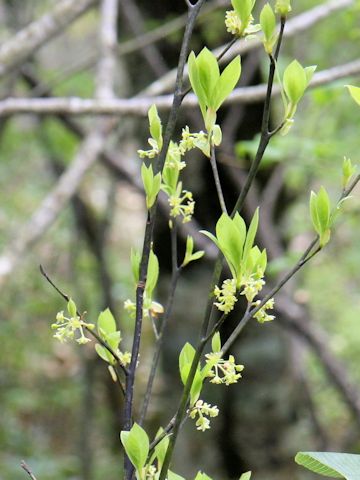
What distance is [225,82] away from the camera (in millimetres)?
579

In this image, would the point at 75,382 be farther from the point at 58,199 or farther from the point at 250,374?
the point at 58,199

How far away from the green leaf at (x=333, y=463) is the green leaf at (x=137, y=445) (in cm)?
13

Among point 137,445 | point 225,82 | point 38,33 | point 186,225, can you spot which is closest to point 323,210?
point 225,82

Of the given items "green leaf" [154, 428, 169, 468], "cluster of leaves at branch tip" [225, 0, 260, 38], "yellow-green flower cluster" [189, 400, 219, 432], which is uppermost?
"cluster of leaves at branch tip" [225, 0, 260, 38]

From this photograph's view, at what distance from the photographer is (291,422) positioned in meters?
3.35

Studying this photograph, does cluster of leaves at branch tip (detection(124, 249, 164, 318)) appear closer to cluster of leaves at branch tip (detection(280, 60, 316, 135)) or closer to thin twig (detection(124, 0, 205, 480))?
thin twig (detection(124, 0, 205, 480))

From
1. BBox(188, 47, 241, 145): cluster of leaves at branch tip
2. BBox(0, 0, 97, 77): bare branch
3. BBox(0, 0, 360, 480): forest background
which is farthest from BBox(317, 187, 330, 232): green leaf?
BBox(0, 0, 97, 77): bare branch

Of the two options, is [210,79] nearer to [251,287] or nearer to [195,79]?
[195,79]

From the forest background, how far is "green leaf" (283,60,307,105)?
2.62ft

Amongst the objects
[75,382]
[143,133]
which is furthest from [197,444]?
[75,382]

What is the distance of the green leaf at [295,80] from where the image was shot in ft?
1.87

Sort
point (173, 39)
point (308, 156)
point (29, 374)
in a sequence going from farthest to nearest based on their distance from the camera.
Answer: point (29, 374)
point (173, 39)
point (308, 156)

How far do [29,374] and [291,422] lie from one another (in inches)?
143

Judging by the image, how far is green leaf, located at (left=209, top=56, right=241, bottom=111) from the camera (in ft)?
1.88
